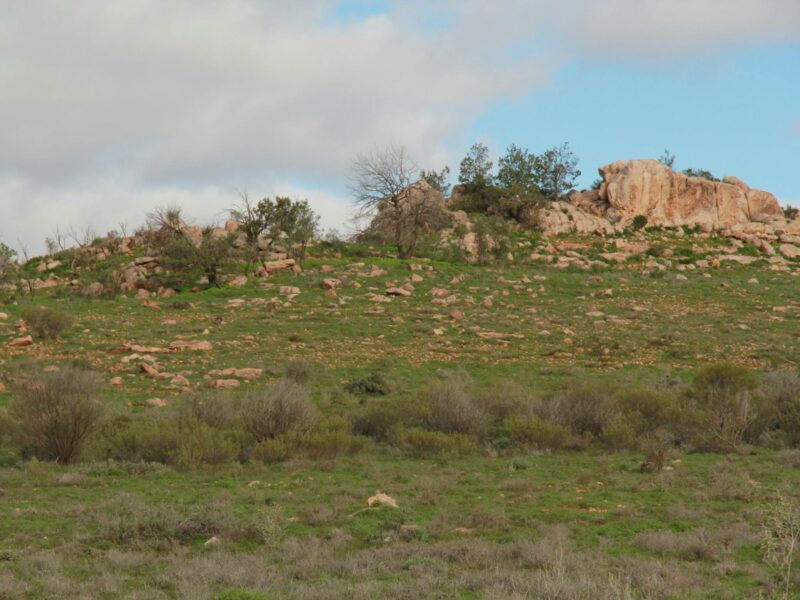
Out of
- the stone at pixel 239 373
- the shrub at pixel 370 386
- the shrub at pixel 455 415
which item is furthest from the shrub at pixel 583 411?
the stone at pixel 239 373

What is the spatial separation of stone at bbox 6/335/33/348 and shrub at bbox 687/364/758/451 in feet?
67.2

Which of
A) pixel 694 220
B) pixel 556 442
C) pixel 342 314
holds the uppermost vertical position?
pixel 694 220

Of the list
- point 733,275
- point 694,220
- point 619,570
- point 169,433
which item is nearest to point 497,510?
point 619,570

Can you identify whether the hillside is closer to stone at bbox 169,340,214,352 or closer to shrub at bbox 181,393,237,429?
shrub at bbox 181,393,237,429

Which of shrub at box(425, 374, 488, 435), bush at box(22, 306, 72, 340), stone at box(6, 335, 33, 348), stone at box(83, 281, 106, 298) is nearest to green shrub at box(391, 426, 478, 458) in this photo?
shrub at box(425, 374, 488, 435)

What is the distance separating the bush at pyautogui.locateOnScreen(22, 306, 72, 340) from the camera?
29188mm

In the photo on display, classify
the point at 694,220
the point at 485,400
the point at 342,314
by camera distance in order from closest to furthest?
1. the point at 485,400
2. the point at 342,314
3. the point at 694,220

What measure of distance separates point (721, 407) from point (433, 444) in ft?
21.0

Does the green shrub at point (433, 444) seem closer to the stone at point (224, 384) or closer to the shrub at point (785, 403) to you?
the shrub at point (785, 403)

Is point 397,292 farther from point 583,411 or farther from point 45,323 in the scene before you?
point 583,411

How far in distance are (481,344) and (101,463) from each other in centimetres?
1709

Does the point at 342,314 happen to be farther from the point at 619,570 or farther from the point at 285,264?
the point at 619,570

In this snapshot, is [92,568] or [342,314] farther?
[342,314]

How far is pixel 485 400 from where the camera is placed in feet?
68.5
